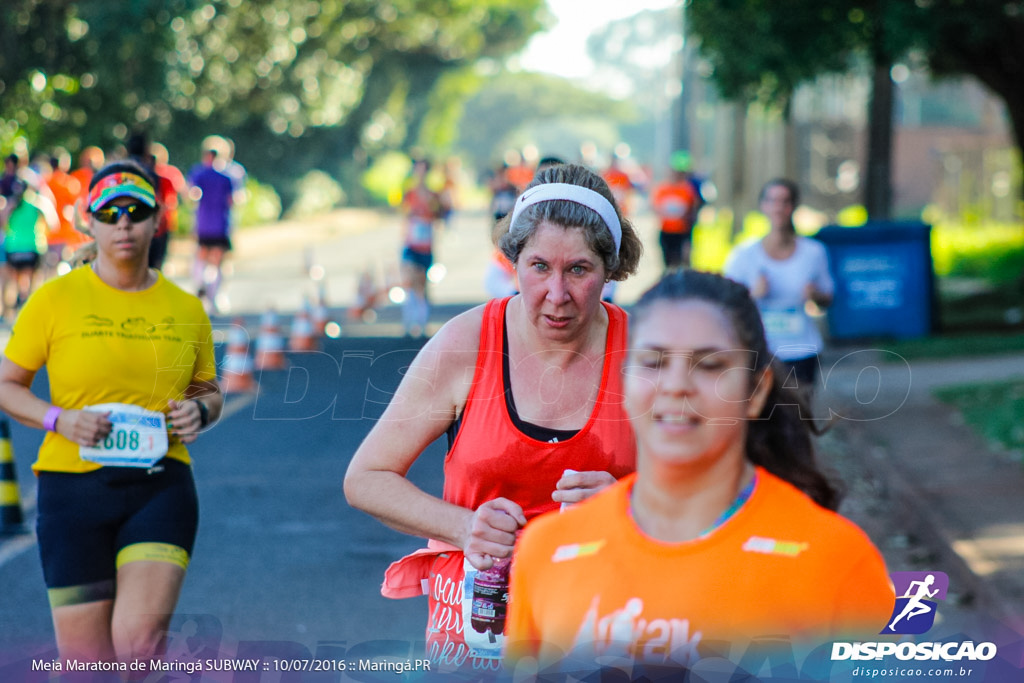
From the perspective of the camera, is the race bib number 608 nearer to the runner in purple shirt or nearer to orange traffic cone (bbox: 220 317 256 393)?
orange traffic cone (bbox: 220 317 256 393)

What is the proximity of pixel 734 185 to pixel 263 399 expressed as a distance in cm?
1903

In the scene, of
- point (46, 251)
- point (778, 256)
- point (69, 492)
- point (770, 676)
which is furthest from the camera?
point (46, 251)

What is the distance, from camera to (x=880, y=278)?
594 inches

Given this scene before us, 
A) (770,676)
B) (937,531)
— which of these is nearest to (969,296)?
(937,531)

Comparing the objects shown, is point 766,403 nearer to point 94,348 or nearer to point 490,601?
point 490,601

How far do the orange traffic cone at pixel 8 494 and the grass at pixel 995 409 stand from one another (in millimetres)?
6193

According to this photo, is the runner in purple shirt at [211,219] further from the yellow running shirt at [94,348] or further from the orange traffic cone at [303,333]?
the yellow running shirt at [94,348]

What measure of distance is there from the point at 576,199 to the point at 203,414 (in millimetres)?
1850

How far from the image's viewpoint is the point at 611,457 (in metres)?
3.15

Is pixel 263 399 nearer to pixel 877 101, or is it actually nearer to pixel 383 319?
pixel 383 319

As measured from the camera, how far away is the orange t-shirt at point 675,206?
63.7ft

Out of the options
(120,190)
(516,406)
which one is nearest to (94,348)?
(120,190)

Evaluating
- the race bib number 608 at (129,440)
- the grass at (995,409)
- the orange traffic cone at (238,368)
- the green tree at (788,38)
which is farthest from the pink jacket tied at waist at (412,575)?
the green tree at (788,38)

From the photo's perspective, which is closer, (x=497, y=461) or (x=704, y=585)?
(x=704, y=585)
